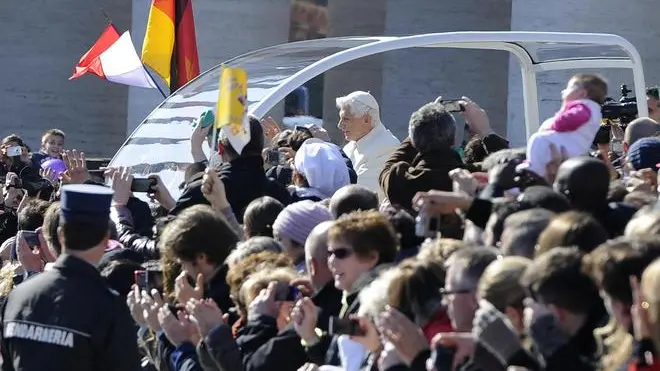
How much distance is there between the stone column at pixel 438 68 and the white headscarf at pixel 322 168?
35.3 ft

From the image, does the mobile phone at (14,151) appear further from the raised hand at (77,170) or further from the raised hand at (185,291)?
the raised hand at (185,291)

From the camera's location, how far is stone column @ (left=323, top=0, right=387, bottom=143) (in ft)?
76.8

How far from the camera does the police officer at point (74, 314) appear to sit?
5.97 meters

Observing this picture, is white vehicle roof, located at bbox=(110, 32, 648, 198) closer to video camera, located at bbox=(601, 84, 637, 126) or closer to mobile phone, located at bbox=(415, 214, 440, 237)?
video camera, located at bbox=(601, 84, 637, 126)

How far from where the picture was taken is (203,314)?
6.22m

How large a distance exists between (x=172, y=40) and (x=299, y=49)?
2.36 m

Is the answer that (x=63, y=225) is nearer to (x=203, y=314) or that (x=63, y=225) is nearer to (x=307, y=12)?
(x=203, y=314)

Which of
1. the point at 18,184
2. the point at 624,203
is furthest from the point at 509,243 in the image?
the point at 18,184

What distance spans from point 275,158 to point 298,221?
3.28 m

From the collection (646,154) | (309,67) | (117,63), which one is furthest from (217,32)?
(646,154)

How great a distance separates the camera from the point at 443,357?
496 centimetres

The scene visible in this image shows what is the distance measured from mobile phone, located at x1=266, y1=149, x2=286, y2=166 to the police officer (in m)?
4.07

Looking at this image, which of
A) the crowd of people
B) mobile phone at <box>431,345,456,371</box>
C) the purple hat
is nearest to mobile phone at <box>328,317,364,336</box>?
the crowd of people

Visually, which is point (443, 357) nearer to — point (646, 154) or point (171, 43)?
point (646, 154)
